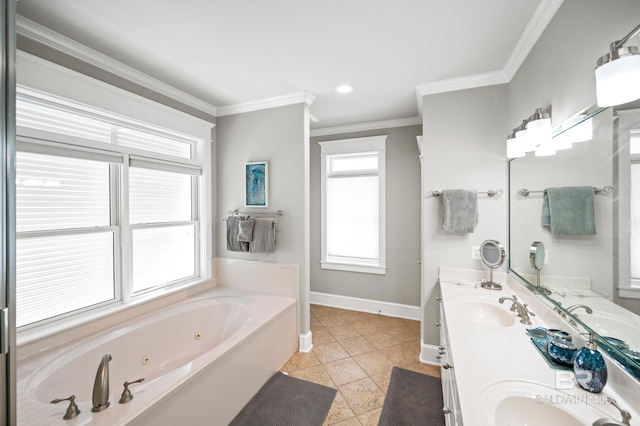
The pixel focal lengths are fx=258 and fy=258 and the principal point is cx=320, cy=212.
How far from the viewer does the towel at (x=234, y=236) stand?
276 centimetres

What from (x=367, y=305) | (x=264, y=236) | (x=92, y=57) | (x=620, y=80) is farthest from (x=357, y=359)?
(x=92, y=57)

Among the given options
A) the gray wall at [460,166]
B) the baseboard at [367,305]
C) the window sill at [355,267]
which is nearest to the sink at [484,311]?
the gray wall at [460,166]

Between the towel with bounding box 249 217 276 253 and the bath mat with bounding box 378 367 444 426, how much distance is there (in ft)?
5.30

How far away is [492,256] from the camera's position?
2062 mm

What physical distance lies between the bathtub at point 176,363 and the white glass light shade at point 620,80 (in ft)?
7.48

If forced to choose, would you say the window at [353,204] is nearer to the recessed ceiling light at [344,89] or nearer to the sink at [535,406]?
the recessed ceiling light at [344,89]

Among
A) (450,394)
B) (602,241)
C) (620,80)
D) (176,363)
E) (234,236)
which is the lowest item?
(176,363)

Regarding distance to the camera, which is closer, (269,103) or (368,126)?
(269,103)

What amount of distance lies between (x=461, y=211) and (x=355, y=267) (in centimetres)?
180

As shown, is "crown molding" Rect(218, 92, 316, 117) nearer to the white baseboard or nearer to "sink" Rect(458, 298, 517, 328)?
"sink" Rect(458, 298, 517, 328)

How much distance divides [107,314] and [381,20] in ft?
9.23

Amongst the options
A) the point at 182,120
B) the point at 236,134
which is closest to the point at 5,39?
the point at 182,120

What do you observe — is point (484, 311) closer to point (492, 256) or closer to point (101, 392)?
point (492, 256)

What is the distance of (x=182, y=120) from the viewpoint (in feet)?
8.38
